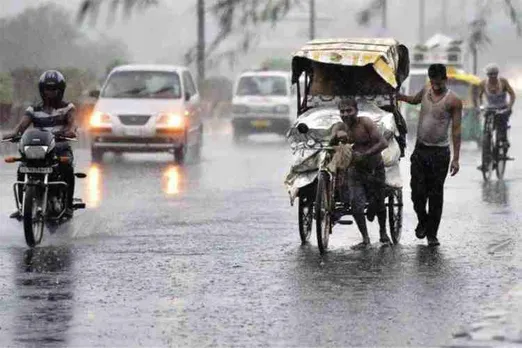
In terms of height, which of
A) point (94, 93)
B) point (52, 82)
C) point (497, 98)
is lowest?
point (94, 93)

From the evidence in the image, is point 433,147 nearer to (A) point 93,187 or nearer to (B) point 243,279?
(B) point 243,279

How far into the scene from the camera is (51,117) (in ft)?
53.2

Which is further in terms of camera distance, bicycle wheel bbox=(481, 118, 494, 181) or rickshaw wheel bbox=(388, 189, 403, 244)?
bicycle wheel bbox=(481, 118, 494, 181)

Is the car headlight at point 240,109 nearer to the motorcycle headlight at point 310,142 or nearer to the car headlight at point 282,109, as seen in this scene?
the car headlight at point 282,109

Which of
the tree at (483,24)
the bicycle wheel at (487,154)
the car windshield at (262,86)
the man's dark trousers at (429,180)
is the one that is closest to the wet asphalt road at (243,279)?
the man's dark trousers at (429,180)

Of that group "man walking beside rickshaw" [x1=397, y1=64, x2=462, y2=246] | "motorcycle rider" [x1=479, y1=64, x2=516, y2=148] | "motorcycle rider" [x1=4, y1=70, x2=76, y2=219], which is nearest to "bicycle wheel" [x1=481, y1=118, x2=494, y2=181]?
"motorcycle rider" [x1=479, y1=64, x2=516, y2=148]

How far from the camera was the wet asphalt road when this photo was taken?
997cm

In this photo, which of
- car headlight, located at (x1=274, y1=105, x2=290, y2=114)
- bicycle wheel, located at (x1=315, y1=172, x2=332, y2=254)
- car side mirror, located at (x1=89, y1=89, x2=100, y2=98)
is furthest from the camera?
car headlight, located at (x1=274, y1=105, x2=290, y2=114)

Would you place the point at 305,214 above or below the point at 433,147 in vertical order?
below

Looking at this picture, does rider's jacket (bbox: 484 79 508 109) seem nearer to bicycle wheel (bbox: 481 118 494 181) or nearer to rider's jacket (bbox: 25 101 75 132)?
bicycle wheel (bbox: 481 118 494 181)

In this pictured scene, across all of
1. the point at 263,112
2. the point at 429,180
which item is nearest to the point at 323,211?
the point at 429,180

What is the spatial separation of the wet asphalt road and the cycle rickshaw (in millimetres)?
360

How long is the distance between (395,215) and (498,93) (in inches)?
355

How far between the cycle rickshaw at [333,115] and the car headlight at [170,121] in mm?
10779
